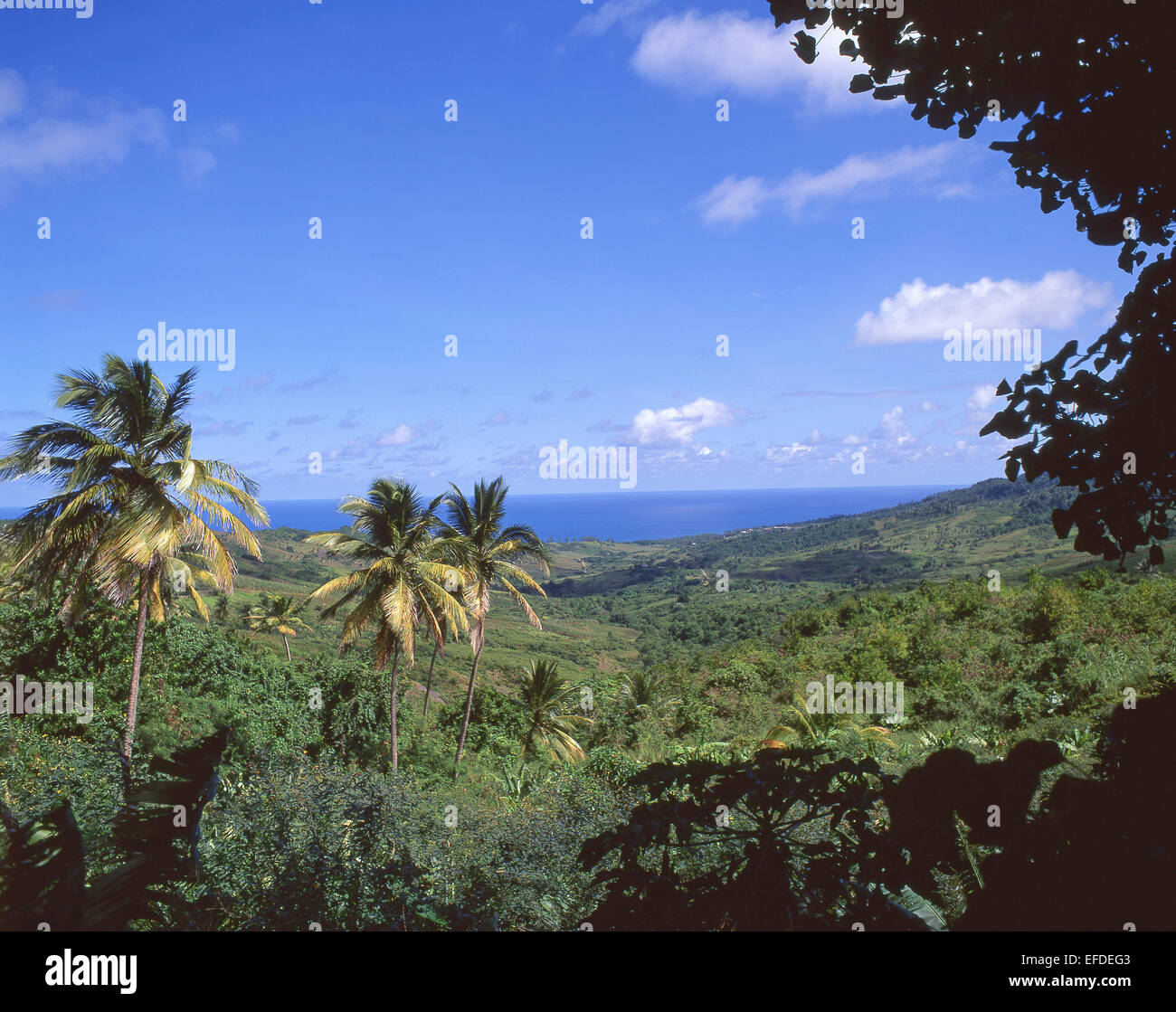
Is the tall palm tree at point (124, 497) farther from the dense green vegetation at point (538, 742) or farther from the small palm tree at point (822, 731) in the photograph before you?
the small palm tree at point (822, 731)

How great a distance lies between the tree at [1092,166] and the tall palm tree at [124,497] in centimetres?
1190

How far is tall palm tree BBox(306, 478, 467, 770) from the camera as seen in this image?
14727 millimetres

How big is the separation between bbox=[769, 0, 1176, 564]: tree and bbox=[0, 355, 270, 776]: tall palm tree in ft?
39.1

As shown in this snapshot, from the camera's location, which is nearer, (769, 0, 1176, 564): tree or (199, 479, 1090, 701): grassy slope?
(769, 0, 1176, 564): tree

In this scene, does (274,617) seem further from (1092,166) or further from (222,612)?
(1092,166)

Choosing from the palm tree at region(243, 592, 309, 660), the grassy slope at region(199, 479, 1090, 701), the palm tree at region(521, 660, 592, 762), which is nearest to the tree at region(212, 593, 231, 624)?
the palm tree at region(243, 592, 309, 660)

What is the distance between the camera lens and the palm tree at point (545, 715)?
21.1 m

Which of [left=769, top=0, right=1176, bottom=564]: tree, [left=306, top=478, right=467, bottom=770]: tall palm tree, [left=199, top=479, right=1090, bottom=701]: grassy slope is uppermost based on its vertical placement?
[left=769, top=0, right=1176, bottom=564]: tree

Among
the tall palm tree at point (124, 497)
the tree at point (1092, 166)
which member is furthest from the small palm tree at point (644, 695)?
the tree at point (1092, 166)

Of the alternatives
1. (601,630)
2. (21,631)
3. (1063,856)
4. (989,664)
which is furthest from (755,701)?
(601,630)

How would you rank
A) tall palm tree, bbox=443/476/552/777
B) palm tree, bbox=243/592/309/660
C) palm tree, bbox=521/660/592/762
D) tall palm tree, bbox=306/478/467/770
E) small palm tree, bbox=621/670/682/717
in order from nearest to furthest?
1. tall palm tree, bbox=306/478/467/770
2. tall palm tree, bbox=443/476/552/777
3. palm tree, bbox=521/660/592/762
4. small palm tree, bbox=621/670/682/717
5. palm tree, bbox=243/592/309/660

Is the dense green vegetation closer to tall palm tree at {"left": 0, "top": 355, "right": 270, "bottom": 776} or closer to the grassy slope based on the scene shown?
tall palm tree at {"left": 0, "top": 355, "right": 270, "bottom": 776}

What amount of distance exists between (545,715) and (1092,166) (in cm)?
2117

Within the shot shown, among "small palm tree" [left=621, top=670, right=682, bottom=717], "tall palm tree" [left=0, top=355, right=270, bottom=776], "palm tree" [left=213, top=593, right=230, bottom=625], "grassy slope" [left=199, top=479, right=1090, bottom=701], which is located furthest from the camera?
"grassy slope" [left=199, top=479, right=1090, bottom=701]
